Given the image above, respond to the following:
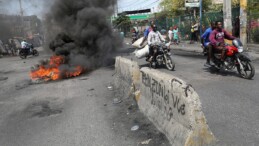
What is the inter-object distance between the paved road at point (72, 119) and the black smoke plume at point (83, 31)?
5.80 metres

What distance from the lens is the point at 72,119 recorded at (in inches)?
267

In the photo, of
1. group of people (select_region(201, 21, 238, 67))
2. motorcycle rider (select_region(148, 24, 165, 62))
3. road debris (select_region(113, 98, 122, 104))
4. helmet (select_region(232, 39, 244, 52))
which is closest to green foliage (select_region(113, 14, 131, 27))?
motorcycle rider (select_region(148, 24, 165, 62))

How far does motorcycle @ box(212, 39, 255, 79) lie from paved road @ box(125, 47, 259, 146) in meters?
0.23

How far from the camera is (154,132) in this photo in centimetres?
532

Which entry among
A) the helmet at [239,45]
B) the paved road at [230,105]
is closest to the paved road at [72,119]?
the paved road at [230,105]

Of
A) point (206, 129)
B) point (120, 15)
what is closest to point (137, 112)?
point (206, 129)

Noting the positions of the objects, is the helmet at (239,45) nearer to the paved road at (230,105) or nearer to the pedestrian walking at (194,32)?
the paved road at (230,105)

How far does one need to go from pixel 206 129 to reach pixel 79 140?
2178mm

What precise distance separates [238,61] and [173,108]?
5.17 m

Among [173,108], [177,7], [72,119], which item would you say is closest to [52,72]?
[72,119]

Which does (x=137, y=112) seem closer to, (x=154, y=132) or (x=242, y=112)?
(x=154, y=132)

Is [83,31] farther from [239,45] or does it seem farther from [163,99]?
[163,99]

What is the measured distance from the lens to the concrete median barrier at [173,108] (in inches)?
162

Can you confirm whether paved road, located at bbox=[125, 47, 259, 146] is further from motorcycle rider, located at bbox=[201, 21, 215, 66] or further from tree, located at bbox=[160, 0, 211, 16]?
tree, located at bbox=[160, 0, 211, 16]
